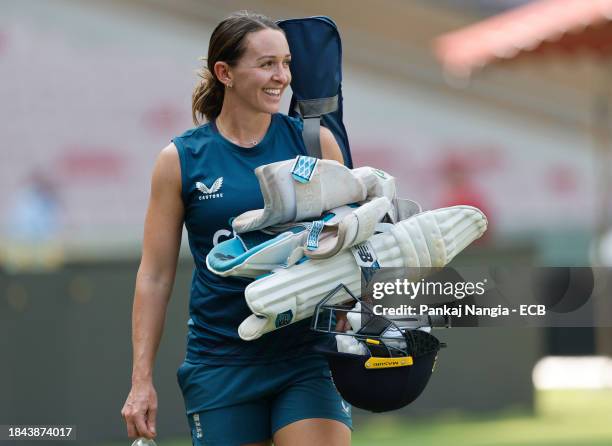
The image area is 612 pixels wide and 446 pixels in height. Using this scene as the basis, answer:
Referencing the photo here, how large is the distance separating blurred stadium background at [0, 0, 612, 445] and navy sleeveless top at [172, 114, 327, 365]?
443 centimetres

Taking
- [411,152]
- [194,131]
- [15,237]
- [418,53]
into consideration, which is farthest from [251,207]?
[418,53]

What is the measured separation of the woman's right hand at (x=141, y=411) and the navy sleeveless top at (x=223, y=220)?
0.19 metres

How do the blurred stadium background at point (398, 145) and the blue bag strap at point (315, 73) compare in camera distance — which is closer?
the blue bag strap at point (315, 73)

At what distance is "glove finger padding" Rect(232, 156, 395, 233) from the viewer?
10.9 ft

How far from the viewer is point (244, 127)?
371cm

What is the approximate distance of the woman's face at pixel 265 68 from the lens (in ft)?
11.6

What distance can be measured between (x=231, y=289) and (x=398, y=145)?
14915mm

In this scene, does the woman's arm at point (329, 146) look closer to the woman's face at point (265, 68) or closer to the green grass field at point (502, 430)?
the woman's face at point (265, 68)

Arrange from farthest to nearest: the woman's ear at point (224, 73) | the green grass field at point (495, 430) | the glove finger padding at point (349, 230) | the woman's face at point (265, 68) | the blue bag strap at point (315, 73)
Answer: the green grass field at point (495, 430)
the blue bag strap at point (315, 73)
the woman's ear at point (224, 73)
the woman's face at point (265, 68)
the glove finger padding at point (349, 230)

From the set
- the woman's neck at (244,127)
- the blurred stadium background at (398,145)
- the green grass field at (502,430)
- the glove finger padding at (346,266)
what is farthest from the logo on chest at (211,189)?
the green grass field at (502,430)

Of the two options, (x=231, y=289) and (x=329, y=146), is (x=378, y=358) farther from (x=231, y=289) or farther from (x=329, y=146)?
(x=329, y=146)

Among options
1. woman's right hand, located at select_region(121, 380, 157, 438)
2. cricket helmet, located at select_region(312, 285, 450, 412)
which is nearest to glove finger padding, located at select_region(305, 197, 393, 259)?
cricket helmet, located at select_region(312, 285, 450, 412)

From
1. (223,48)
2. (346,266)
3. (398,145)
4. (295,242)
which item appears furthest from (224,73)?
(398,145)

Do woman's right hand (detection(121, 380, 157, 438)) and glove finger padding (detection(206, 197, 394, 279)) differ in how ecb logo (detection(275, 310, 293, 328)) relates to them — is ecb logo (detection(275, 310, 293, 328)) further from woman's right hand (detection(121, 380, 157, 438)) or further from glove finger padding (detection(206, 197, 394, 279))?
woman's right hand (detection(121, 380, 157, 438))
